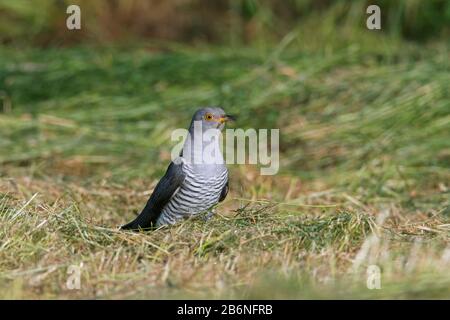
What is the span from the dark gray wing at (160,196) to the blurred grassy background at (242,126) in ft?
0.97

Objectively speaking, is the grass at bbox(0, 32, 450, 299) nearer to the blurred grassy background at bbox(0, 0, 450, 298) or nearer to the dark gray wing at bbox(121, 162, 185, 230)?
the blurred grassy background at bbox(0, 0, 450, 298)

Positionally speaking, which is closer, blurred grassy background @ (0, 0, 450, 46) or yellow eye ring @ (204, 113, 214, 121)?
yellow eye ring @ (204, 113, 214, 121)

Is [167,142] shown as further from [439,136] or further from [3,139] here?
[439,136]

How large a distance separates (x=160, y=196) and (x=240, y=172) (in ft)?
5.94

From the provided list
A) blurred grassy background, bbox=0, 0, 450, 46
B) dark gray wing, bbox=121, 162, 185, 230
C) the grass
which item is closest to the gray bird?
dark gray wing, bbox=121, 162, 185, 230

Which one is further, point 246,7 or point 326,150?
point 246,7

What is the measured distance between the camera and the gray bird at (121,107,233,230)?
479cm

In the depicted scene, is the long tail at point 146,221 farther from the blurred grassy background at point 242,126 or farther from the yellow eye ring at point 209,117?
the yellow eye ring at point 209,117

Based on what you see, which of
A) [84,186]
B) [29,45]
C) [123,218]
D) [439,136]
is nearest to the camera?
[123,218]

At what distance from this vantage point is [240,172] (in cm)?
662

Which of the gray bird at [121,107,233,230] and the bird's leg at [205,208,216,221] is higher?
the gray bird at [121,107,233,230]

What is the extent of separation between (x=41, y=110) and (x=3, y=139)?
2.14 feet
